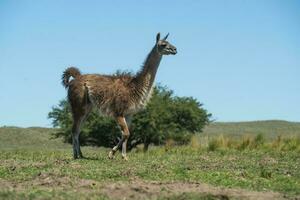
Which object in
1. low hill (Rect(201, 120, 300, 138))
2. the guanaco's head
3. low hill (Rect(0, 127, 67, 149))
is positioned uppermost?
low hill (Rect(201, 120, 300, 138))

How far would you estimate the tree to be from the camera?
35.1 metres

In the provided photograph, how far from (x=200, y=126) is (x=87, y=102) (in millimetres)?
21047

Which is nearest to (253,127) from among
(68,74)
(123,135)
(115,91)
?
(68,74)

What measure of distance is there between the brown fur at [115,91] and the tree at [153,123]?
15949 mm

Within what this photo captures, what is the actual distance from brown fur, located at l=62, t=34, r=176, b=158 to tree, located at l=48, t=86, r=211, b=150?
1595cm

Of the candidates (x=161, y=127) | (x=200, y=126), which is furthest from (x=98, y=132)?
(x=200, y=126)

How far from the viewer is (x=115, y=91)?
59.3 ft

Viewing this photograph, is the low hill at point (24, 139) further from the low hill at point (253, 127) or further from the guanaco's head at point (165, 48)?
the guanaco's head at point (165, 48)

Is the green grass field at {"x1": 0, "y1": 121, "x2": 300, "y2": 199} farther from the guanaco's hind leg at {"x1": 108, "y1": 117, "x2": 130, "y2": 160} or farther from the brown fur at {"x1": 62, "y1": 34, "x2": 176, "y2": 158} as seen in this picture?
the brown fur at {"x1": 62, "y1": 34, "x2": 176, "y2": 158}

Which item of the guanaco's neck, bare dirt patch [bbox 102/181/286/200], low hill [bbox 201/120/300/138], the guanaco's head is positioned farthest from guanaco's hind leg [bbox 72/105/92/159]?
low hill [bbox 201/120/300/138]

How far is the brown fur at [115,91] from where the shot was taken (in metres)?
17.9

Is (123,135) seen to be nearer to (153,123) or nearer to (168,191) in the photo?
(168,191)

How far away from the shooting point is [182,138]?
37.1 meters

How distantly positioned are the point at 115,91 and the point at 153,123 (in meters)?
16.7
